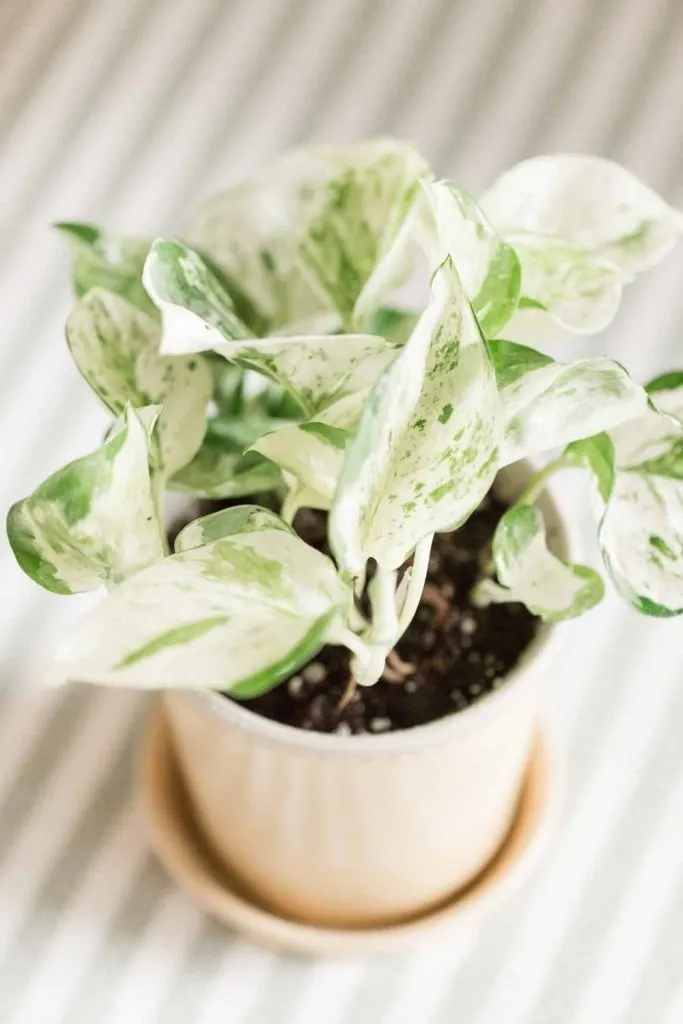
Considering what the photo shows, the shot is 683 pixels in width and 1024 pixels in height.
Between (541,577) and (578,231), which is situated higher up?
(578,231)

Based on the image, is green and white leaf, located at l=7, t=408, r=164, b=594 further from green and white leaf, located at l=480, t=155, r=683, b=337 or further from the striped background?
the striped background

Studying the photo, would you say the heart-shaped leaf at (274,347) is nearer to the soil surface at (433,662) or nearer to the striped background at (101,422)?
the soil surface at (433,662)

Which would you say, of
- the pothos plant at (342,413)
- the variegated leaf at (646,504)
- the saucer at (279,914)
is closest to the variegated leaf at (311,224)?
the pothos plant at (342,413)

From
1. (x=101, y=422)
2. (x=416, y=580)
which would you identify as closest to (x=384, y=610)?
(x=416, y=580)

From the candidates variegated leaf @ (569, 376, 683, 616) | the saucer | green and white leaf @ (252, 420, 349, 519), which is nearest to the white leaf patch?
green and white leaf @ (252, 420, 349, 519)

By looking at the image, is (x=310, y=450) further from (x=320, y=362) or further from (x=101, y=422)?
(x=101, y=422)

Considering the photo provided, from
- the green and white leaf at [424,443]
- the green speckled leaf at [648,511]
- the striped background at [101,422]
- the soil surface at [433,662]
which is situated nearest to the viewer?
the green and white leaf at [424,443]
